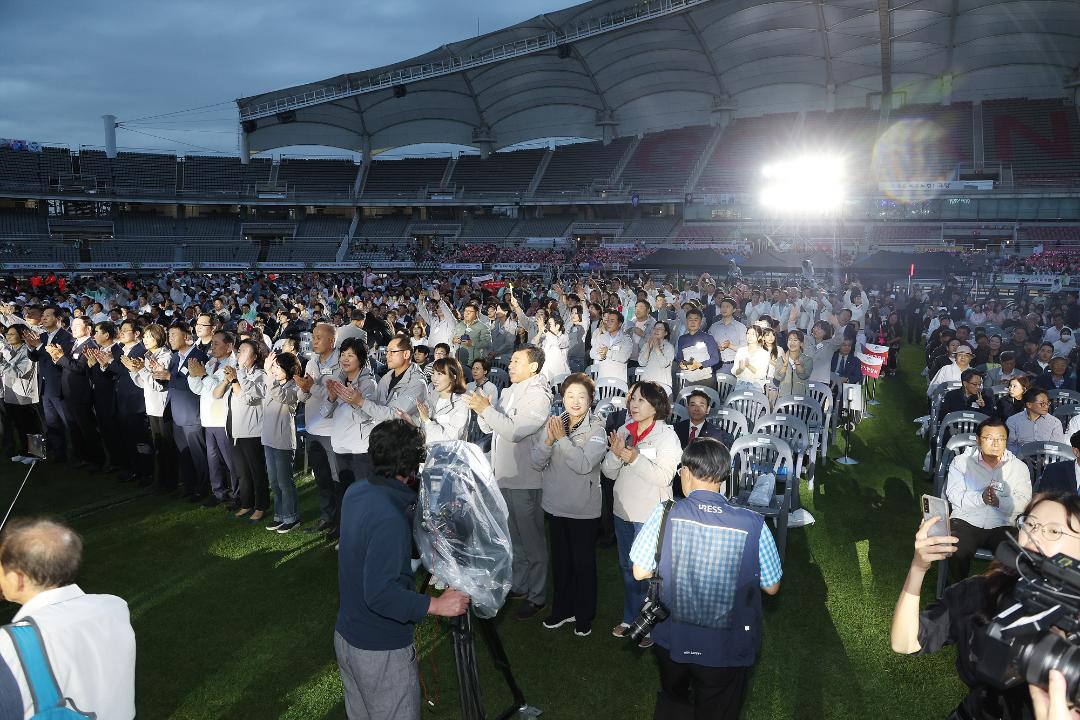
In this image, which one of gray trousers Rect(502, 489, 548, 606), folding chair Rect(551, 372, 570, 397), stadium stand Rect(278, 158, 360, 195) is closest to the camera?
gray trousers Rect(502, 489, 548, 606)

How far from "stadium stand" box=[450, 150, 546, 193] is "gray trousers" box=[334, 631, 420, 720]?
49.4 metres

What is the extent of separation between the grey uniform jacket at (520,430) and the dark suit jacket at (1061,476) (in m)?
3.72

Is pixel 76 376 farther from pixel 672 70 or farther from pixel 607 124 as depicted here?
pixel 607 124

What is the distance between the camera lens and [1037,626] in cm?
165

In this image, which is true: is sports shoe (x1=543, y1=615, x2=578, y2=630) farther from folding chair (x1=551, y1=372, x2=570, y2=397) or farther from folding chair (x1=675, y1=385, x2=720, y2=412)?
folding chair (x1=551, y1=372, x2=570, y2=397)

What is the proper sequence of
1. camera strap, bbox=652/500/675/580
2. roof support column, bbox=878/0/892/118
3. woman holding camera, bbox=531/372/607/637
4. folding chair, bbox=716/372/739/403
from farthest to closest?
roof support column, bbox=878/0/892/118
folding chair, bbox=716/372/739/403
woman holding camera, bbox=531/372/607/637
camera strap, bbox=652/500/675/580

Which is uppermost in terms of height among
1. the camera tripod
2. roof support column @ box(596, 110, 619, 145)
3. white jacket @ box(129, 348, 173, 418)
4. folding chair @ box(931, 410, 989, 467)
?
roof support column @ box(596, 110, 619, 145)

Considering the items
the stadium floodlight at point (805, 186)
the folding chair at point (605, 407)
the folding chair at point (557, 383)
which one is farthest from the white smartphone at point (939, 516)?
the stadium floodlight at point (805, 186)

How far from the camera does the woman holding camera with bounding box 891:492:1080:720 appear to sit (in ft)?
6.61

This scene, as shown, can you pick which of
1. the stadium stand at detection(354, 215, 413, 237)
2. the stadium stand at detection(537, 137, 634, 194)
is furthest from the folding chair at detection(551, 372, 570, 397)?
the stadium stand at detection(354, 215, 413, 237)

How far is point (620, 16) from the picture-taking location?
112 ft

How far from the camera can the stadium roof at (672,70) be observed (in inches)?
1316

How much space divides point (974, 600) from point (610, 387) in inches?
254

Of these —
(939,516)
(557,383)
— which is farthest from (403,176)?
(939,516)
